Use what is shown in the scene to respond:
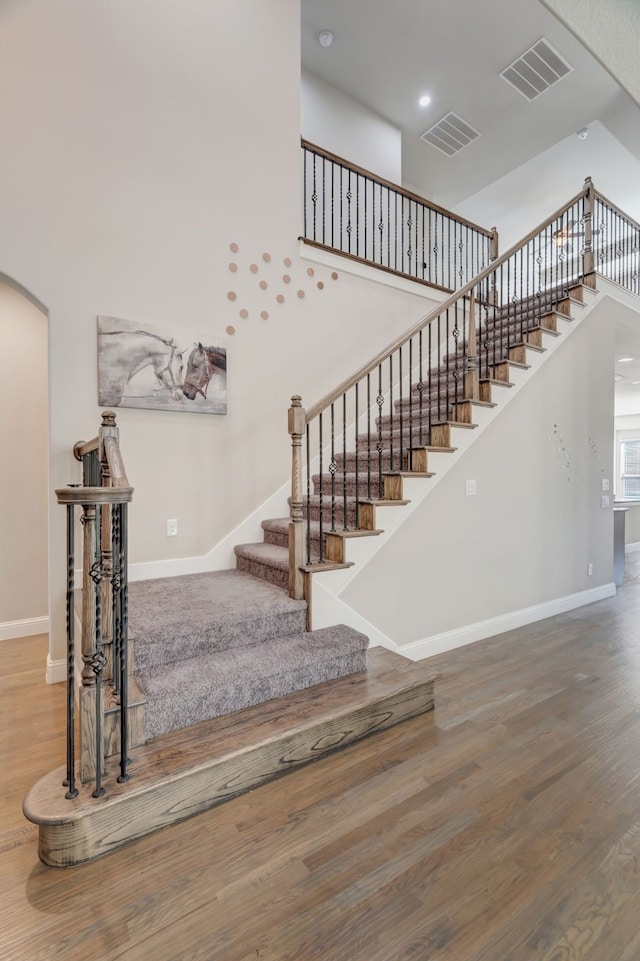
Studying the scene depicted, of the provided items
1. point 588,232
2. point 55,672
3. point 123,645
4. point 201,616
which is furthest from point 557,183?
point 55,672

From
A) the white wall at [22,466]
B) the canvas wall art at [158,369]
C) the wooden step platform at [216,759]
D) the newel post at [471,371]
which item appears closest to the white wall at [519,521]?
the newel post at [471,371]

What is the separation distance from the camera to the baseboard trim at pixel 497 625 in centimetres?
330

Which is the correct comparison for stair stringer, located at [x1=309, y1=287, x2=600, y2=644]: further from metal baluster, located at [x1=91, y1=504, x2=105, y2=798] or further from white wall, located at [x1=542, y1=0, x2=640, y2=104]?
white wall, located at [x1=542, y1=0, x2=640, y2=104]

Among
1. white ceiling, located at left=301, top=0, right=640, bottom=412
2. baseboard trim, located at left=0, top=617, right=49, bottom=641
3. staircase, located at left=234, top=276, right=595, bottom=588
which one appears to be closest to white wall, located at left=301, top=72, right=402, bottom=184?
white ceiling, located at left=301, top=0, right=640, bottom=412

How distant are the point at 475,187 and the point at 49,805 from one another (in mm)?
8880

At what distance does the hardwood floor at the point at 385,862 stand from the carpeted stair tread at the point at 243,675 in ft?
1.28

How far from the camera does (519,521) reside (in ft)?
13.0

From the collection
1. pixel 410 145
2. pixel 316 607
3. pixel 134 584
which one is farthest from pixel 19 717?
pixel 410 145

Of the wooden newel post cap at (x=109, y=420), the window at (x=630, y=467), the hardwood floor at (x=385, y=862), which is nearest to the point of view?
the hardwood floor at (x=385, y=862)

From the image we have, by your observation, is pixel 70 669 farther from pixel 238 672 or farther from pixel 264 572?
pixel 264 572

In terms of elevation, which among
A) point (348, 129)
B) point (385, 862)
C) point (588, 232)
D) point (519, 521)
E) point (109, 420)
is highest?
point (348, 129)

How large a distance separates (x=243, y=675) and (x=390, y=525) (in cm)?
136

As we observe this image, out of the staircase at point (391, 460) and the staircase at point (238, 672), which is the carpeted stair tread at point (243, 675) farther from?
Result: the staircase at point (391, 460)

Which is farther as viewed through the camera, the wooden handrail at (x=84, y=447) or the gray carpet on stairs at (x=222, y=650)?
the wooden handrail at (x=84, y=447)
